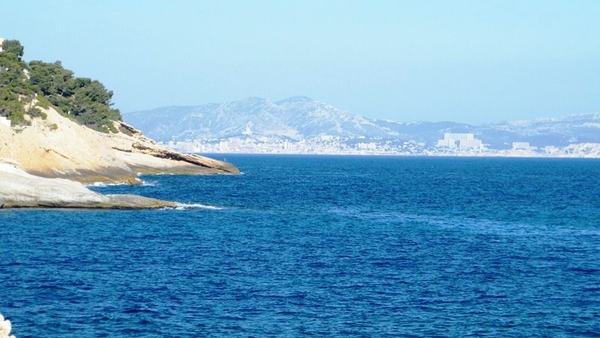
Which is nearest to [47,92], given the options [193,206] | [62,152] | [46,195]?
[62,152]

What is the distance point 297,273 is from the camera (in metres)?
42.6

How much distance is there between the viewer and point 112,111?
157750mm

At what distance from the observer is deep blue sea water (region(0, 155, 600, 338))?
107 feet

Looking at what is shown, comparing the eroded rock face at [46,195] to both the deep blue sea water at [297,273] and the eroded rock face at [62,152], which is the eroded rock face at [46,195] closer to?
the deep blue sea water at [297,273]

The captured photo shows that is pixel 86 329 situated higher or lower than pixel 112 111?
lower

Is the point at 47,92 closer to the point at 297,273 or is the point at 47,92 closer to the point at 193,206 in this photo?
the point at 193,206

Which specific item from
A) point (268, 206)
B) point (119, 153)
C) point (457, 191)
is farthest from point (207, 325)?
point (119, 153)

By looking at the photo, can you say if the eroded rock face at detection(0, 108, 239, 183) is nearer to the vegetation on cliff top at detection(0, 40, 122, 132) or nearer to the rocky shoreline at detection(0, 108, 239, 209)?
the rocky shoreline at detection(0, 108, 239, 209)

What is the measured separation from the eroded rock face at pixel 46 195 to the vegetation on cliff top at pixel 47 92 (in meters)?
29.7

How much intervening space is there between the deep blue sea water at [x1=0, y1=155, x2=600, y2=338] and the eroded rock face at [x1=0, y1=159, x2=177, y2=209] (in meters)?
1.80

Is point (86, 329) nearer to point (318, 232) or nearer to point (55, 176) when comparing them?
Result: point (318, 232)

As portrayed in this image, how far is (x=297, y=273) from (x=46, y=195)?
101 feet

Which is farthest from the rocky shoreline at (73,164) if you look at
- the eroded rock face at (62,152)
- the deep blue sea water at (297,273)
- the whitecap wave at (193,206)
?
the deep blue sea water at (297,273)

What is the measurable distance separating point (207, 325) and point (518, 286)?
1525 cm
